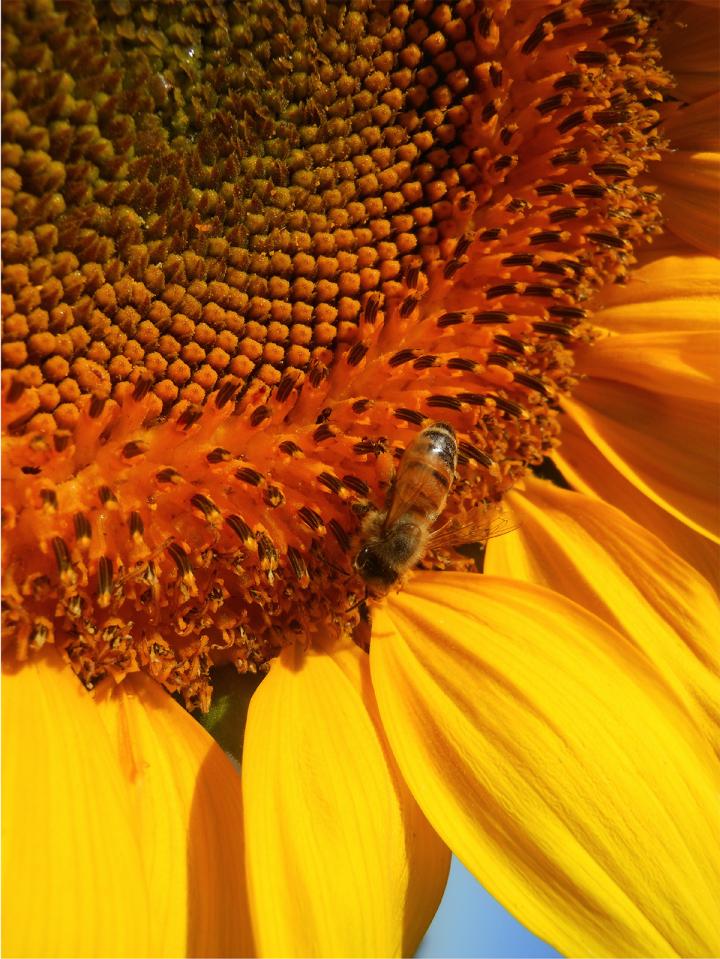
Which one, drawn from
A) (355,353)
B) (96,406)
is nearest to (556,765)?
(355,353)

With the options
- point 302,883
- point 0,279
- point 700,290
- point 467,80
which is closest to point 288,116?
point 467,80

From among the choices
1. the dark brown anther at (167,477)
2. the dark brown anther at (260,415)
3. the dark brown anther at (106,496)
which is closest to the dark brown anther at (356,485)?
the dark brown anther at (260,415)

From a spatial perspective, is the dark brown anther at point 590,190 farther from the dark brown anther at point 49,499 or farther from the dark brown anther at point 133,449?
the dark brown anther at point 49,499

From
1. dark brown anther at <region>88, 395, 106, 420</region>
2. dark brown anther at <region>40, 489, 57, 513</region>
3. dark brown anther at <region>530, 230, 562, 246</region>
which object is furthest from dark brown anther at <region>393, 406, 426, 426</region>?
dark brown anther at <region>40, 489, 57, 513</region>

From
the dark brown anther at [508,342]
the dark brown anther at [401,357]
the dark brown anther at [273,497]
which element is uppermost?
the dark brown anther at [508,342]

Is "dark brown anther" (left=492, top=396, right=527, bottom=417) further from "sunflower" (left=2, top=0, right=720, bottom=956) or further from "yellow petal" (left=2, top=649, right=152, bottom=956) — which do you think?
"yellow petal" (left=2, top=649, right=152, bottom=956)
